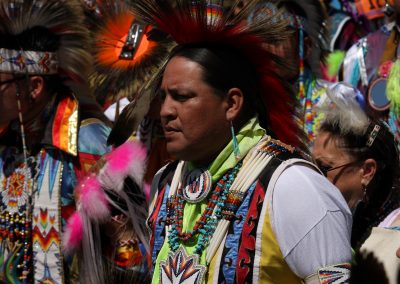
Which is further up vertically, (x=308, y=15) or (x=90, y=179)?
(x=308, y=15)

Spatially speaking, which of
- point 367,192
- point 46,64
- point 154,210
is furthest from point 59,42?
point 367,192

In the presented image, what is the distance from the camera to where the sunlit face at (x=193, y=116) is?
245cm

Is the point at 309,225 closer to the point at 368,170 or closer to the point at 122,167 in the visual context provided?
the point at 368,170

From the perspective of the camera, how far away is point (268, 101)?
259cm

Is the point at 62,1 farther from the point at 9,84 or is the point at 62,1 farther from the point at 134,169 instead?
the point at 134,169

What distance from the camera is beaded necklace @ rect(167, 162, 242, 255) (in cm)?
236

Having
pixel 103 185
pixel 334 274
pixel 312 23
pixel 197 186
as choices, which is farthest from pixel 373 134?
pixel 312 23

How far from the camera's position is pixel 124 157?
3381mm

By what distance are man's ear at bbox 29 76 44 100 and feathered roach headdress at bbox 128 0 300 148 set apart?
4.15 feet

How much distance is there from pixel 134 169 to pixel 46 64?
0.80 m

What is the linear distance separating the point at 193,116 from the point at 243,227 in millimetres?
391

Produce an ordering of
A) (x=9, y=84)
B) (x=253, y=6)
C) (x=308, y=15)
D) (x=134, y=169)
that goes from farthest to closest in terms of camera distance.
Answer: (x=308, y=15)
(x=9, y=84)
(x=134, y=169)
(x=253, y=6)

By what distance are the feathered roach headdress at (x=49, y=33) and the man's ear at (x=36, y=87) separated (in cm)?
3

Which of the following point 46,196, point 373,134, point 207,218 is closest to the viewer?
point 207,218
